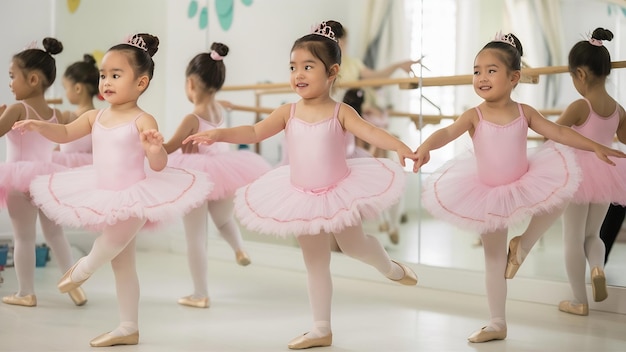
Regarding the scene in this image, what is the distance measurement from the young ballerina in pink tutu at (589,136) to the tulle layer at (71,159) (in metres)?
2.15

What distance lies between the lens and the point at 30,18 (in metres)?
5.23

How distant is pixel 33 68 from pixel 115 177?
102 cm

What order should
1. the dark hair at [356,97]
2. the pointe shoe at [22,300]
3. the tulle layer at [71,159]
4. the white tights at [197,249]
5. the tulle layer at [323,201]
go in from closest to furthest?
the tulle layer at [323,201] → the pointe shoe at [22,300] → the white tights at [197,249] → the tulle layer at [71,159] → the dark hair at [356,97]

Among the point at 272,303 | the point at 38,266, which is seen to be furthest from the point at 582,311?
the point at 38,266

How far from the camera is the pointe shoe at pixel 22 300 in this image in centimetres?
349

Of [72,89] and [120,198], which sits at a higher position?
[72,89]

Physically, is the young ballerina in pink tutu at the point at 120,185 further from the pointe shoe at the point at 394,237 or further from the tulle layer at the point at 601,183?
the pointe shoe at the point at 394,237

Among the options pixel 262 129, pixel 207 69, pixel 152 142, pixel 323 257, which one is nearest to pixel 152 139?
pixel 152 142

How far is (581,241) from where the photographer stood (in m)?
3.49

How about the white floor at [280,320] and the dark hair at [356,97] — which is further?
the dark hair at [356,97]

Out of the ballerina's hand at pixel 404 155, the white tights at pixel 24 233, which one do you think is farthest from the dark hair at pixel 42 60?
the ballerina's hand at pixel 404 155

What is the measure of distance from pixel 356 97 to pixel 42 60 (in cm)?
174

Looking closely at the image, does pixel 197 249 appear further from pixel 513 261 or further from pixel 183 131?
pixel 513 261

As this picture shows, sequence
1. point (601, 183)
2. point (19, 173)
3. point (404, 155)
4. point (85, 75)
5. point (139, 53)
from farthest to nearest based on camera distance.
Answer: point (85, 75), point (19, 173), point (601, 183), point (139, 53), point (404, 155)
